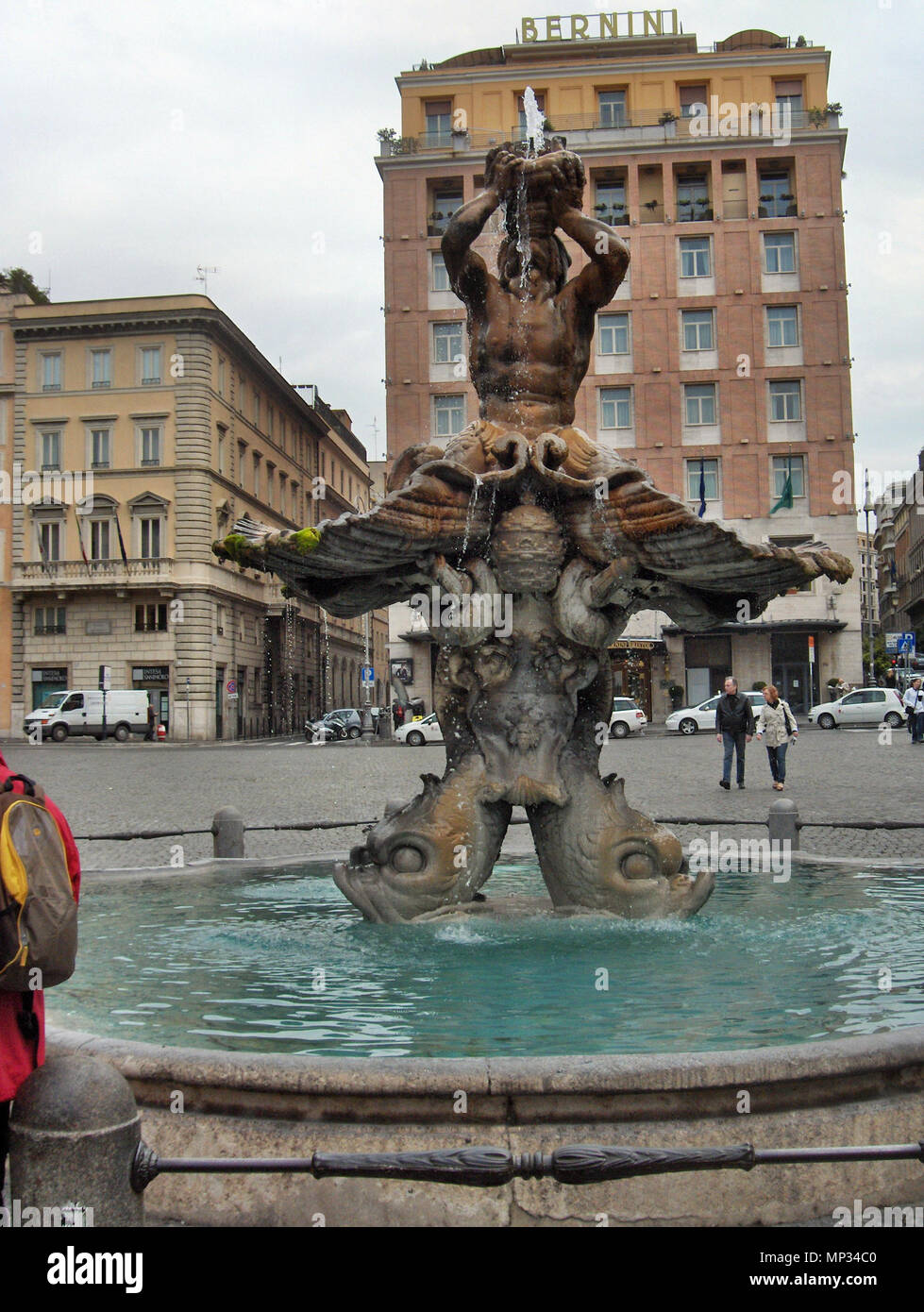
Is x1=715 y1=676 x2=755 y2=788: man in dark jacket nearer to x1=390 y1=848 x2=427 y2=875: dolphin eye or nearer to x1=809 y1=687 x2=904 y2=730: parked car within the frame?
x1=390 y1=848 x2=427 y2=875: dolphin eye

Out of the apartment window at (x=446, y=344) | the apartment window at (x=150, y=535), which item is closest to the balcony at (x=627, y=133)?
the apartment window at (x=446, y=344)

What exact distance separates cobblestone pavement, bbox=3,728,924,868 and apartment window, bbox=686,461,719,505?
14.2m

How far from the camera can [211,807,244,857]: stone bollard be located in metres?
9.17

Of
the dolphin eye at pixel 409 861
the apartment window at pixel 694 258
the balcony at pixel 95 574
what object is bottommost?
the dolphin eye at pixel 409 861

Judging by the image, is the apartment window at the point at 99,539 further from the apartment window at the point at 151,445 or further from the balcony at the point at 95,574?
the apartment window at the point at 151,445

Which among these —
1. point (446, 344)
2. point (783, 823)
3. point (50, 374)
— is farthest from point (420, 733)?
point (783, 823)

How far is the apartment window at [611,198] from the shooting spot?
47.0 meters

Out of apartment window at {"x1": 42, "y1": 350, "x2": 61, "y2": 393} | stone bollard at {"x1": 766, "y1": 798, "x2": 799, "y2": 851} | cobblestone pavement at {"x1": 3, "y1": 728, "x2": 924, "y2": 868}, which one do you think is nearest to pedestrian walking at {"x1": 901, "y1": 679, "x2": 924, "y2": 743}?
cobblestone pavement at {"x1": 3, "y1": 728, "x2": 924, "y2": 868}

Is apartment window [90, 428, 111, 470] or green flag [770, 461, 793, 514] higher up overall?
apartment window [90, 428, 111, 470]

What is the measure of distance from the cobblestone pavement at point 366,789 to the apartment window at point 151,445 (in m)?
19.3

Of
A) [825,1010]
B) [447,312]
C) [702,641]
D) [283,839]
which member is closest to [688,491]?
[702,641]

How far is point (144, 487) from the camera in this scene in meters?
49.4
